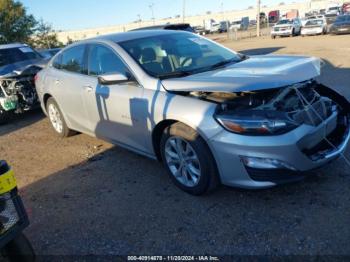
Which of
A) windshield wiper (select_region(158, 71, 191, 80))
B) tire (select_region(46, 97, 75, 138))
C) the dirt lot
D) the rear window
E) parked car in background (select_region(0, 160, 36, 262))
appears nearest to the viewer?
parked car in background (select_region(0, 160, 36, 262))

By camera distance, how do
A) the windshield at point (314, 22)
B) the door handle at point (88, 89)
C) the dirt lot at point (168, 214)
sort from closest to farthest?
1. the dirt lot at point (168, 214)
2. the door handle at point (88, 89)
3. the windshield at point (314, 22)

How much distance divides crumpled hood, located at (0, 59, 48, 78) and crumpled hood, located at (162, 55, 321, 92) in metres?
5.38

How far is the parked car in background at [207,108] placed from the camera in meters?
3.32

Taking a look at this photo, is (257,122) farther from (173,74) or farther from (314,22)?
(314,22)

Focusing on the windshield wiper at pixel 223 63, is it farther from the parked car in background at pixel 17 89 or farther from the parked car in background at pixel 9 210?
the parked car in background at pixel 17 89

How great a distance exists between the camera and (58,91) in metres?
5.82

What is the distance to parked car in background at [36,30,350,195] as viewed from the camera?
10.9 ft

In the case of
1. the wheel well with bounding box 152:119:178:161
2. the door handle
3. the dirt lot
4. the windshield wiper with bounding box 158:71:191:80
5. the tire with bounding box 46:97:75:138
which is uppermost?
the windshield wiper with bounding box 158:71:191:80

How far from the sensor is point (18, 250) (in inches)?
114

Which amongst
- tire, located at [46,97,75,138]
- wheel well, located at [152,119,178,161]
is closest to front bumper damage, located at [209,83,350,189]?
wheel well, located at [152,119,178,161]

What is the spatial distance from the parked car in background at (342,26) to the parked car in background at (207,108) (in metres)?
25.2

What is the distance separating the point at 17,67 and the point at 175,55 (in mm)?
5378

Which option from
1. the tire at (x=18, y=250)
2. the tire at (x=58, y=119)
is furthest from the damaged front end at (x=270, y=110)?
the tire at (x=58, y=119)

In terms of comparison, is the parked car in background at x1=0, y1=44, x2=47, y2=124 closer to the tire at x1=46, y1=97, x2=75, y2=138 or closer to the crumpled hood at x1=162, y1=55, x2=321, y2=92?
the tire at x1=46, y1=97, x2=75, y2=138
